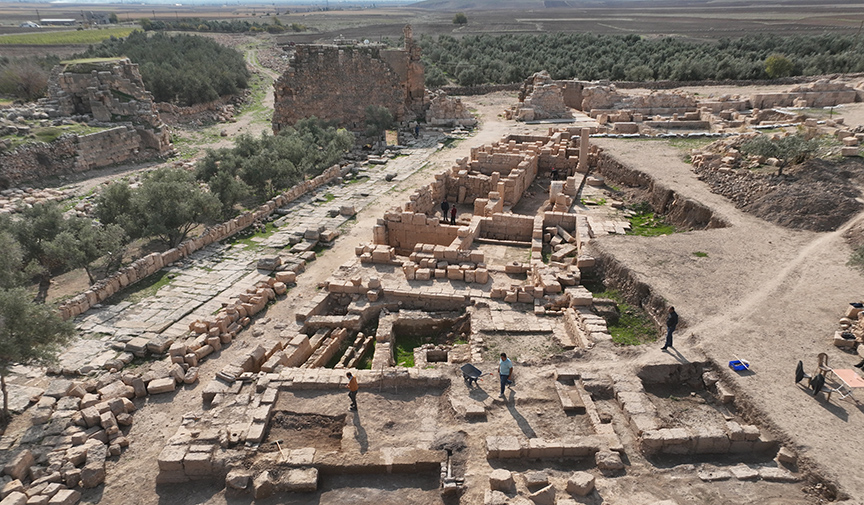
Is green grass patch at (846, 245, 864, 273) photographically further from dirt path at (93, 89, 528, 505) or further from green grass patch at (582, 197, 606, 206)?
dirt path at (93, 89, 528, 505)

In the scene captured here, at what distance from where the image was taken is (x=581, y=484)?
8.59 m

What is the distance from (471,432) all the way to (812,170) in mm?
18022

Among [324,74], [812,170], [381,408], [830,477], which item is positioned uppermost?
[324,74]

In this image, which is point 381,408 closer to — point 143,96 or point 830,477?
point 830,477

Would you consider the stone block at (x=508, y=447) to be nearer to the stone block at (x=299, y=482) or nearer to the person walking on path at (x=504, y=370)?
the person walking on path at (x=504, y=370)

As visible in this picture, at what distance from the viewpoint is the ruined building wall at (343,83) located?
35438mm

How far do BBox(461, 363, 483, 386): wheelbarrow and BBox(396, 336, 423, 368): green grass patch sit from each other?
263cm

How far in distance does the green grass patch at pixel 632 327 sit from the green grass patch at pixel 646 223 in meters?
5.12

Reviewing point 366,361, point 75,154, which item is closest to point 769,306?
point 366,361

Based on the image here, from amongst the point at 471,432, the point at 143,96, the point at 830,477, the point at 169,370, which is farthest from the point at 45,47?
the point at 830,477

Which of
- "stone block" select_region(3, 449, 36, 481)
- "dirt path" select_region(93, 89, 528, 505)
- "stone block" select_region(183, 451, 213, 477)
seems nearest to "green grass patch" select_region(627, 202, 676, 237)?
"dirt path" select_region(93, 89, 528, 505)

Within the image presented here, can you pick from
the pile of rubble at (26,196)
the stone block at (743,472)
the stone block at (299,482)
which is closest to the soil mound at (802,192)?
the stone block at (743,472)

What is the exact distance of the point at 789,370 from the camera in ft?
35.6

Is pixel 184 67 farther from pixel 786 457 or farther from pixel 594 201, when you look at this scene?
pixel 786 457
